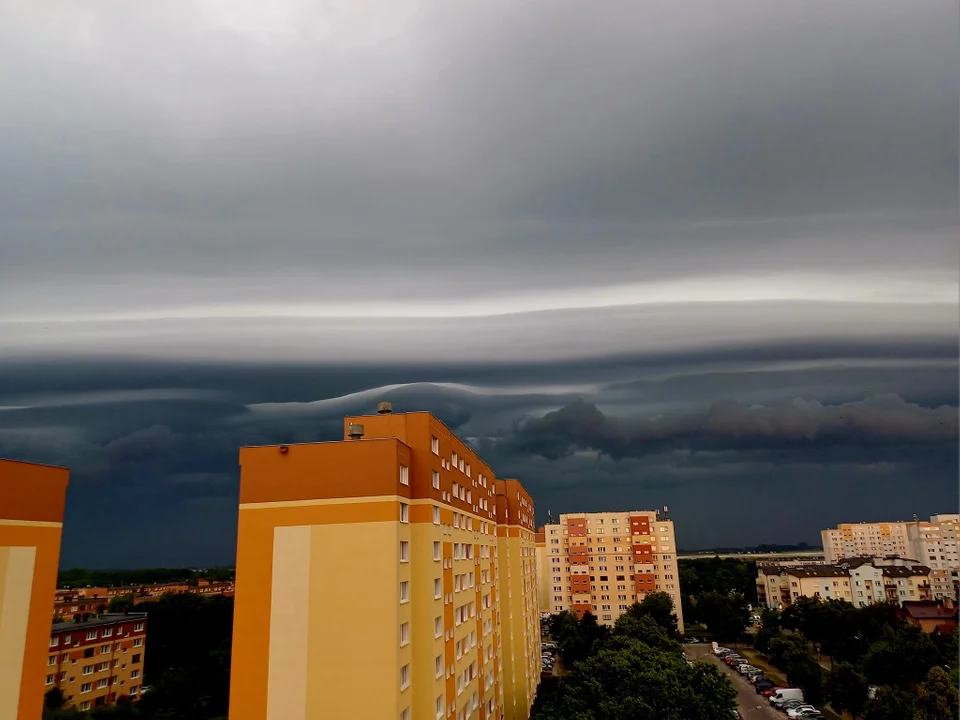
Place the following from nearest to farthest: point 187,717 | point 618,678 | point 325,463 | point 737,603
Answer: point 325,463 → point 618,678 → point 187,717 → point 737,603

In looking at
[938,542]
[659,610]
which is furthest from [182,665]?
[938,542]

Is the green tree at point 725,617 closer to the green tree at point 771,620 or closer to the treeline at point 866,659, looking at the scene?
the green tree at point 771,620

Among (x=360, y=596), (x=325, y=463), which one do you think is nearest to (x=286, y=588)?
(x=360, y=596)

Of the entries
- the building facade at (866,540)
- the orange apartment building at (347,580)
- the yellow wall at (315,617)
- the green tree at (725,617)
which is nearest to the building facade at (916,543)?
the building facade at (866,540)

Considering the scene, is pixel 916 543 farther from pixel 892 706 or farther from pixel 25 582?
pixel 25 582

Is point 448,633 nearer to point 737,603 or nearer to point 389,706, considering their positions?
point 389,706

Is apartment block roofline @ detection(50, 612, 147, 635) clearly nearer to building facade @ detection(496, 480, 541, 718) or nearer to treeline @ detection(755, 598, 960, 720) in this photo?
building facade @ detection(496, 480, 541, 718)

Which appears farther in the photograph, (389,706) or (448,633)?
(448,633)
